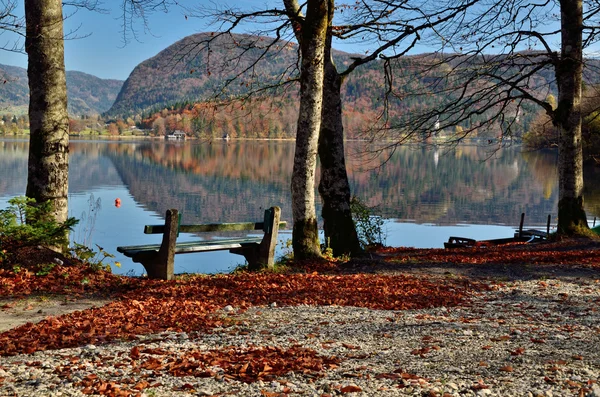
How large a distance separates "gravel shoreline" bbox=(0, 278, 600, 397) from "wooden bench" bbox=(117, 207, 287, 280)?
2.37 meters

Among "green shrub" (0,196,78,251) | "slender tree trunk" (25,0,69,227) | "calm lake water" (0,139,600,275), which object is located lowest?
"calm lake water" (0,139,600,275)

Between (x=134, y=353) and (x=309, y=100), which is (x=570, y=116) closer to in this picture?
(x=309, y=100)

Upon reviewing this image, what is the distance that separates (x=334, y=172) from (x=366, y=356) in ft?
23.9

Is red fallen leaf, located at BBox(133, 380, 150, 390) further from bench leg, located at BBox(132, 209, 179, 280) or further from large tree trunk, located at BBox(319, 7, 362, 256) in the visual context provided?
large tree trunk, located at BBox(319, 7, 362, 256)

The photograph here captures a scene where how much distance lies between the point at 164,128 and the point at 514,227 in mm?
163622

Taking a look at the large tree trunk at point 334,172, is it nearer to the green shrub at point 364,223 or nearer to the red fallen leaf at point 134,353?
the green shrub at point 364,223

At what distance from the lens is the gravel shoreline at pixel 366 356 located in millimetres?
4195

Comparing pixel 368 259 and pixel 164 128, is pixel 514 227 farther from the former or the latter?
pixel 164 128

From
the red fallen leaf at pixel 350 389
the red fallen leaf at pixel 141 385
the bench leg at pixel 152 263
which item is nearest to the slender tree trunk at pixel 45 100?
the bench leg at pixel 152 263

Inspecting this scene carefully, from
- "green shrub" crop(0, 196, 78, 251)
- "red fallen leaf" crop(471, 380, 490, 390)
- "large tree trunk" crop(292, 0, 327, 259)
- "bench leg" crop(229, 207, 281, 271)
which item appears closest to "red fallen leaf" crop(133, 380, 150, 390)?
"red fallen leaf" crop(471, 380, 490, 390)

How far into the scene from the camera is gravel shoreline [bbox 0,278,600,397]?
420 centimetres

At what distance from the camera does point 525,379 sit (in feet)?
14.6

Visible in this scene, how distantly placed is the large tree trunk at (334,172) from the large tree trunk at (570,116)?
6.38 m

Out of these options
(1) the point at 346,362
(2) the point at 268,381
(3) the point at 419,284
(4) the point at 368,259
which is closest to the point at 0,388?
(2) the point at 268,381
